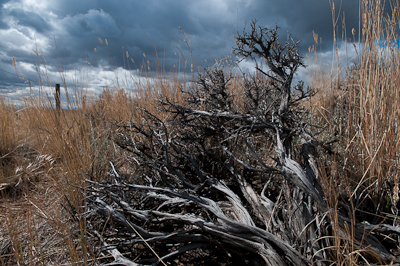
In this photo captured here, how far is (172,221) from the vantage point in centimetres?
128

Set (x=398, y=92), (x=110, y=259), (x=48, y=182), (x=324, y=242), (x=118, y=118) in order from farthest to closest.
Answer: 1. (x=118, y=118)
2. (x=48, y=182)
3. (x=398, y=92)
4. (x=110, y=259)
5. (x=324, y=242)

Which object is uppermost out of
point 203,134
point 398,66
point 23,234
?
point 398,66

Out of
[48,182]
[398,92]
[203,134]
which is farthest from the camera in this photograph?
[48,182]

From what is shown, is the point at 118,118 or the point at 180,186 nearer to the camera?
the point at 180,186

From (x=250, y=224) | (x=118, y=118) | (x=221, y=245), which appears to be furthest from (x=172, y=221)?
(x=118, y=118)

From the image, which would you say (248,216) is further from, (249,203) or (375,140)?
(375,140)

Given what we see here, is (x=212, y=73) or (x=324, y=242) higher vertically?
(x=212, y=73)

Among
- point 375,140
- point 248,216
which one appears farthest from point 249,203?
point 375,140

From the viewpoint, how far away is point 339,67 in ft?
7.43

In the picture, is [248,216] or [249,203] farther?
[249,203]

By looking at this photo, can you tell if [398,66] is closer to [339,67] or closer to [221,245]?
[339,67]

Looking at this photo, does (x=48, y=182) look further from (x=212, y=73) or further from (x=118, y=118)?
(x=212, y=73)

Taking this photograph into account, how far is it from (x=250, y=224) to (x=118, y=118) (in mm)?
3128

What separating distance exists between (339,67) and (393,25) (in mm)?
583
